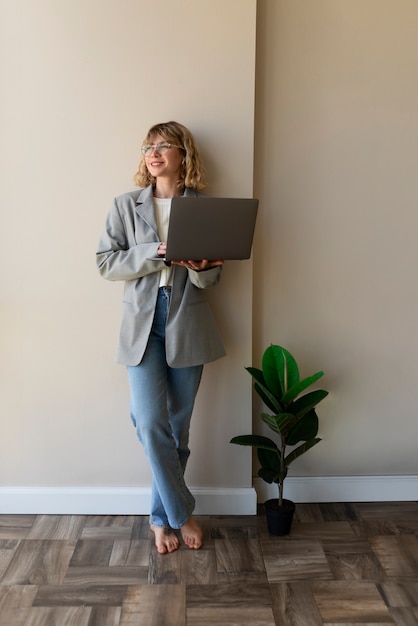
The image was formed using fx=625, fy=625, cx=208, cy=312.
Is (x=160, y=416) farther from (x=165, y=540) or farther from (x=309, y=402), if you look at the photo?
(x=309, y=402)

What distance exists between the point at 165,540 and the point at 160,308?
88cm

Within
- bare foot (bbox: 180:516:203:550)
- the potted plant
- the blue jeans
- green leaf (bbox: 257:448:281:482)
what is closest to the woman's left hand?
the blue jeans

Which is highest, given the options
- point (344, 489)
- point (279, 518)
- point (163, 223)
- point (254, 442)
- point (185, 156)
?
point (185, 156)

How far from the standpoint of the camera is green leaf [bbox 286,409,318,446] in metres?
2.49

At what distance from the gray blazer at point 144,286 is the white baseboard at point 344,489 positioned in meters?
0.75

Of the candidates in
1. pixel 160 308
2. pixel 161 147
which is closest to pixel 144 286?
pixel 160 308

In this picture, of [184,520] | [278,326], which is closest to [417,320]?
[278,326]

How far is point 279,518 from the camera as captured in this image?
2.44 meters

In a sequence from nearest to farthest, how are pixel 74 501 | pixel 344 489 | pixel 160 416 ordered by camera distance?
pixel 160 416 → pixel 74 501 → pixel 344 489

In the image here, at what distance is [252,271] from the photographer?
261cm

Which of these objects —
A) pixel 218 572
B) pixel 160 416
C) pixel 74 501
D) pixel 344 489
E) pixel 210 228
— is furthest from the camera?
pixel 344 489

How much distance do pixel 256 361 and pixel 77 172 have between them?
3.56 ft

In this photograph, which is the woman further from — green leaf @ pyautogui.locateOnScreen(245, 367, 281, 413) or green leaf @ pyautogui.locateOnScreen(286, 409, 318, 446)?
green leaf @ pyautogui.locateOnScreen(286, 409, 318, 446)

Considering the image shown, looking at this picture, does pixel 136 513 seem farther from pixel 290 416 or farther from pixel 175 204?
pixel 175 204
